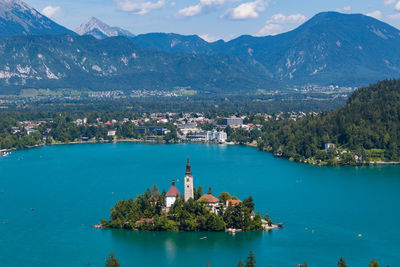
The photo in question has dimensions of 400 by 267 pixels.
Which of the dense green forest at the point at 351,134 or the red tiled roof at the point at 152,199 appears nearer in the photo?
the red tiled roof at the point at 152,199

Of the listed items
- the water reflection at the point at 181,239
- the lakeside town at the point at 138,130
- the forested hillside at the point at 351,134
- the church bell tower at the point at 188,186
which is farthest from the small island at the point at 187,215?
the lakeside town at the point at 138,130

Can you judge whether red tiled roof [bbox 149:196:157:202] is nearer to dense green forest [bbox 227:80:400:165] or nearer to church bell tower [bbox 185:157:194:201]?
church bell tower [bbox 185:157:194:201]

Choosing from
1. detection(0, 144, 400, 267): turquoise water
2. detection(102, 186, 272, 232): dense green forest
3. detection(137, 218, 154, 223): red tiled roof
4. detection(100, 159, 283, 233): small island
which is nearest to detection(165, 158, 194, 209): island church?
detection(100, 159, 283, 233): small island

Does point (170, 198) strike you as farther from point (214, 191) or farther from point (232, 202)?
point (214, 191)

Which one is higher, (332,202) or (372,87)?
(372,87)

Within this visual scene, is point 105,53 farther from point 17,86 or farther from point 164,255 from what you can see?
point 164,255

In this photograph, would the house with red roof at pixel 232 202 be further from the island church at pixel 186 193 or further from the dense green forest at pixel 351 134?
the dense green forest at pixel 351 134

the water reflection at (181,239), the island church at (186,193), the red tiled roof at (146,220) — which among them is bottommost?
the water reflection at (181,239)

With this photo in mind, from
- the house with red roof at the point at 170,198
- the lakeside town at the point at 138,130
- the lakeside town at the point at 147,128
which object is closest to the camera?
the house with red roof at the point at 170,198

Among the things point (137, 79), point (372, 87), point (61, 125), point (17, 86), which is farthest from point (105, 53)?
point (372, 87)
